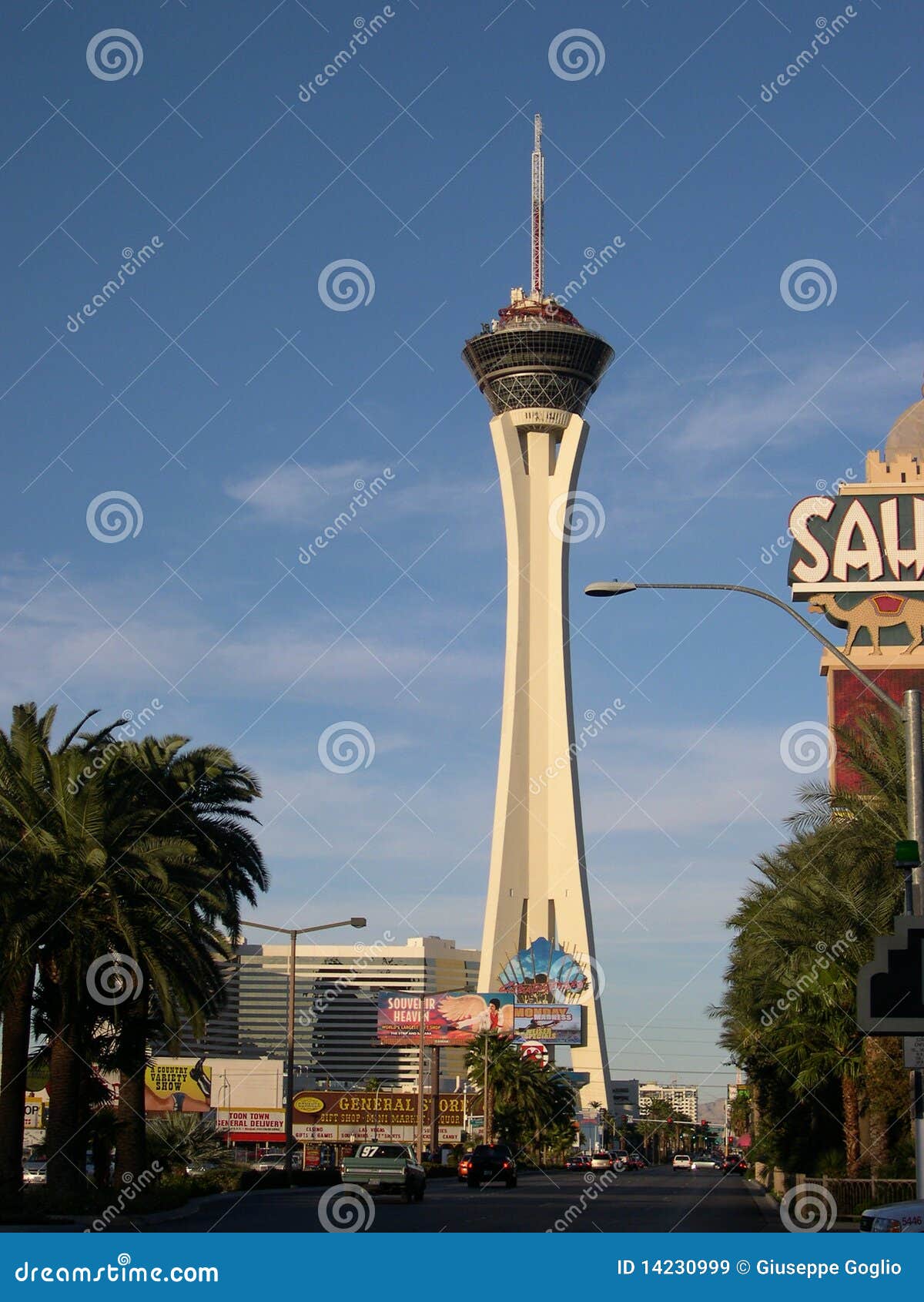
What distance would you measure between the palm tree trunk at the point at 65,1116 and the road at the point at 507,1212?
290 centimetres

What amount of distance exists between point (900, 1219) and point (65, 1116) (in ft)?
66.8

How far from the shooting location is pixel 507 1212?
111 ft

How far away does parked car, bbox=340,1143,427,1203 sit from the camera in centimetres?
3866

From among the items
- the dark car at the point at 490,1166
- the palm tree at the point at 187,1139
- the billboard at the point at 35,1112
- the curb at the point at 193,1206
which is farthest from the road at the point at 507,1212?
the billboard at the point at 35,1112

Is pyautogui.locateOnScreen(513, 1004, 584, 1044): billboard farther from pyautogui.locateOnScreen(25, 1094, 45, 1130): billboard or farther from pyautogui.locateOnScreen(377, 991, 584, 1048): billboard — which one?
pyautogui.locateOnScreen(25, 1094, 45, 1130): billboard

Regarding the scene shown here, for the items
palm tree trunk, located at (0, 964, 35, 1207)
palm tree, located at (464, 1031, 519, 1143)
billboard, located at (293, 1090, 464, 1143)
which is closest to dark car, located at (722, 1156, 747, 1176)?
palm tree, located at (464, 1031, 519, 1143)

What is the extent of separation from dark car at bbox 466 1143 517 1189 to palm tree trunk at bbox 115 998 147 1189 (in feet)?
59.2

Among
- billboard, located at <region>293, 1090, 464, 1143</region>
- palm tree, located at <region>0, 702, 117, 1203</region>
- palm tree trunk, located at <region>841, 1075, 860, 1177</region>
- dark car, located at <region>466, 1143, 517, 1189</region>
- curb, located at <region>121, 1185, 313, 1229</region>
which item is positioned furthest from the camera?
billboard, located at <region>293, 1090, 464, 1143</region>

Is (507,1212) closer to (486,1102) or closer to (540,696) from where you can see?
(486,1102)

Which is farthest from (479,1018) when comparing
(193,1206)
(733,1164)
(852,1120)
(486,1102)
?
(193,1206)

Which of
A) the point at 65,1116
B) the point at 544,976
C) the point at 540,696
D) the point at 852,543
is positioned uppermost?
the point at 540,696

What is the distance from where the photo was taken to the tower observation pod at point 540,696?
129 meters

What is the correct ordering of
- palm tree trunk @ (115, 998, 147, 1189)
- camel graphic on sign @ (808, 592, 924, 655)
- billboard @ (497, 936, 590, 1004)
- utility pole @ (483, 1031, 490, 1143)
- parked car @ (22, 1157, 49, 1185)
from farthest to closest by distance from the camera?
billboard @ (497, 936, 590, 1004) → utility pole @ (483, 1031, 490, 1143) → camel graphic on sign @ (808, 592, 924, 655) → parked car @ (22, 1157, 49, 1185) → palm tree trunk @ (115, 998, 147, 1189)

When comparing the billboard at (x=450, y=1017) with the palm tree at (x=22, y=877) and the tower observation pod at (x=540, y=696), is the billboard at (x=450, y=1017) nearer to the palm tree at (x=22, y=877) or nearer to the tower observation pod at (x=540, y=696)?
the tower observation pod at (x=540, y=696)
